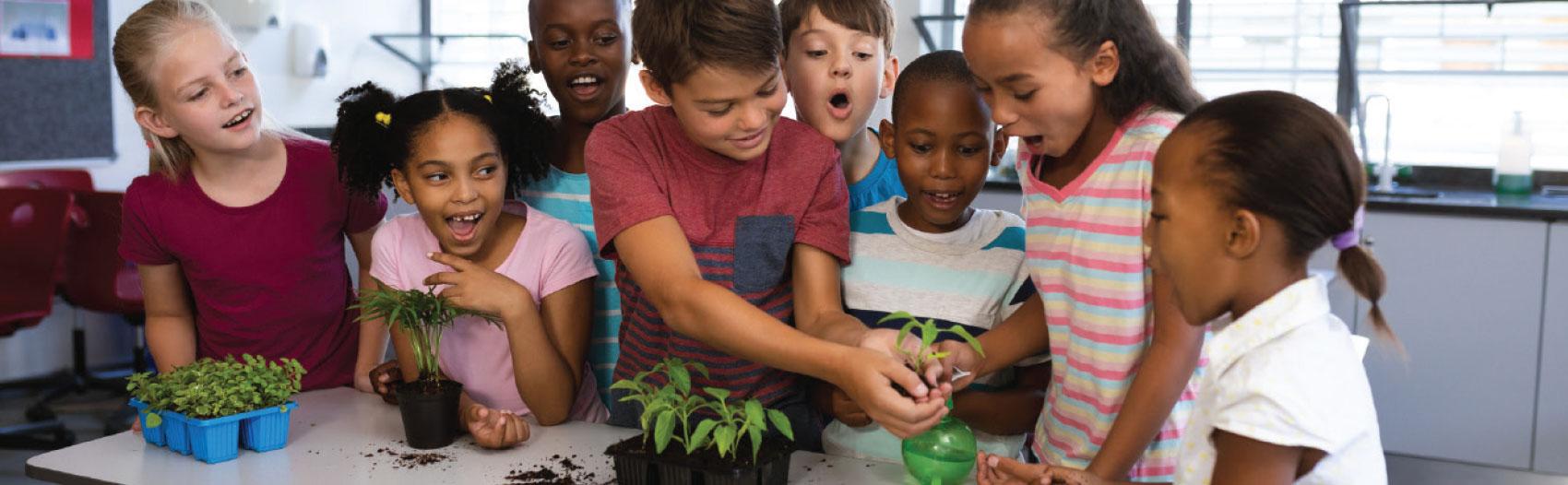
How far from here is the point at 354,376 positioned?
2.20m

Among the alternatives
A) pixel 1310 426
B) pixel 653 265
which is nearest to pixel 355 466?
pixel 653 265

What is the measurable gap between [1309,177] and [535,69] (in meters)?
1.57

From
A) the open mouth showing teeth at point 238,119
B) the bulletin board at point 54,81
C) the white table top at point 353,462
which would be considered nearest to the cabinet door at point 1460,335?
the white table top at point 353,462

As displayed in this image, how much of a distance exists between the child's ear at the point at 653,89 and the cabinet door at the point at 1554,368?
331cm

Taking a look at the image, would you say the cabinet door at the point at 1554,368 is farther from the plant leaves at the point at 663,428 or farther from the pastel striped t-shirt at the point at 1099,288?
→ the plant leaves at the point at 663,428

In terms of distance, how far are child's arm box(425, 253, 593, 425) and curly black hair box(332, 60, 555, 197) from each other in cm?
25

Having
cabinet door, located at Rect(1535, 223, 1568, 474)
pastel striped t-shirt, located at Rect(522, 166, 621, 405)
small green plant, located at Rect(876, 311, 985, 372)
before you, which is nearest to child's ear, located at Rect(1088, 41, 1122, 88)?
small green plant, located at Rect(876, 311, 985, 372)

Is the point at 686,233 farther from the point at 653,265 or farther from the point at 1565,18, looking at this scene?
the point at 1565,18

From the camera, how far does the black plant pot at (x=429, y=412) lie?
1.69 m

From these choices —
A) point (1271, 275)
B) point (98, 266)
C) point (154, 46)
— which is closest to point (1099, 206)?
point (1271, 275)

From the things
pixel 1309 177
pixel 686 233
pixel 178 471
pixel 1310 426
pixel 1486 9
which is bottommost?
pixel 178 471

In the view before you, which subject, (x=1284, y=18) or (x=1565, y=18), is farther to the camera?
(x=1284, y=18)

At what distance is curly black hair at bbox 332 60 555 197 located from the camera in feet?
6.50

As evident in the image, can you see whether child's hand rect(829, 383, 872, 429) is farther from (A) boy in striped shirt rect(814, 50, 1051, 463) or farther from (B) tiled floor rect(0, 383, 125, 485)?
(B) tiled floor rect(0, 383, 125, 485)
